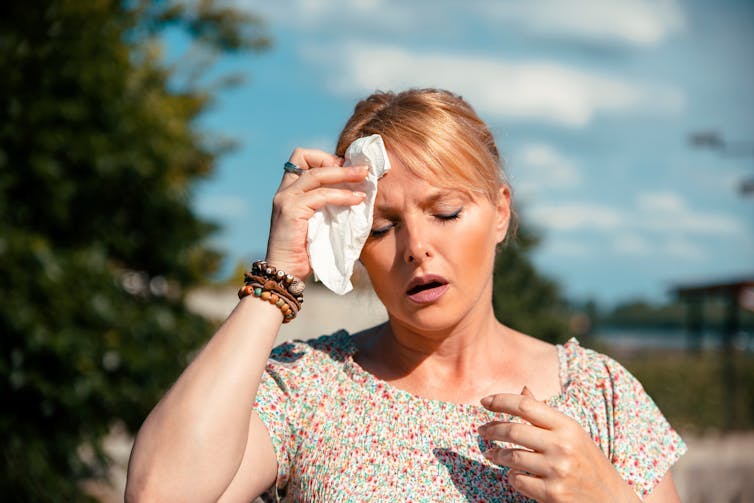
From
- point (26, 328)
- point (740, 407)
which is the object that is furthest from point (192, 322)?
point (740, 407)

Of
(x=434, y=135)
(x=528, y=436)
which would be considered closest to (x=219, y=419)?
(x=528, y=436)

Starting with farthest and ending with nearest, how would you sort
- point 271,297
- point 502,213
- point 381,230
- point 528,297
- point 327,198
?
point 528,297 → point 502,213 → point 381,230 → point 327,198 → point 271,297

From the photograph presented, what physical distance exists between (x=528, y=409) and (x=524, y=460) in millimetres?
125

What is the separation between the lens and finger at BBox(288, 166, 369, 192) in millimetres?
2156

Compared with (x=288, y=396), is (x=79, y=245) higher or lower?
higher

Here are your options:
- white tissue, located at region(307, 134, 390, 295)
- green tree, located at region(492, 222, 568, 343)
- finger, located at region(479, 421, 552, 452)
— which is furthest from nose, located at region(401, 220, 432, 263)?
green tree, located at region(492, 222, 568, 343)

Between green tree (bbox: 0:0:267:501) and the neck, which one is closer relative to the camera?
the neck

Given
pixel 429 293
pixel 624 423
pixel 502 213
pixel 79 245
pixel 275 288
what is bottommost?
pixel 624 423

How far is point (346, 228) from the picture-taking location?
2.19 meters

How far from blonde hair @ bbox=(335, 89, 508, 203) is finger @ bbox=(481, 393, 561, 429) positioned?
620 mm

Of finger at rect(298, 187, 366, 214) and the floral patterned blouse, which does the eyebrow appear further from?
the floral patterned blouse

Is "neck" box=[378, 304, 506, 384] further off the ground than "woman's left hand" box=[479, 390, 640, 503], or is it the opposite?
"neck" box=[378, 304, 506, 384]

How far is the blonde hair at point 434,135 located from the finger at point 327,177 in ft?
0.44

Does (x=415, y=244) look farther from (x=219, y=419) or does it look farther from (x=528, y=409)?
(x=219, y=419)
